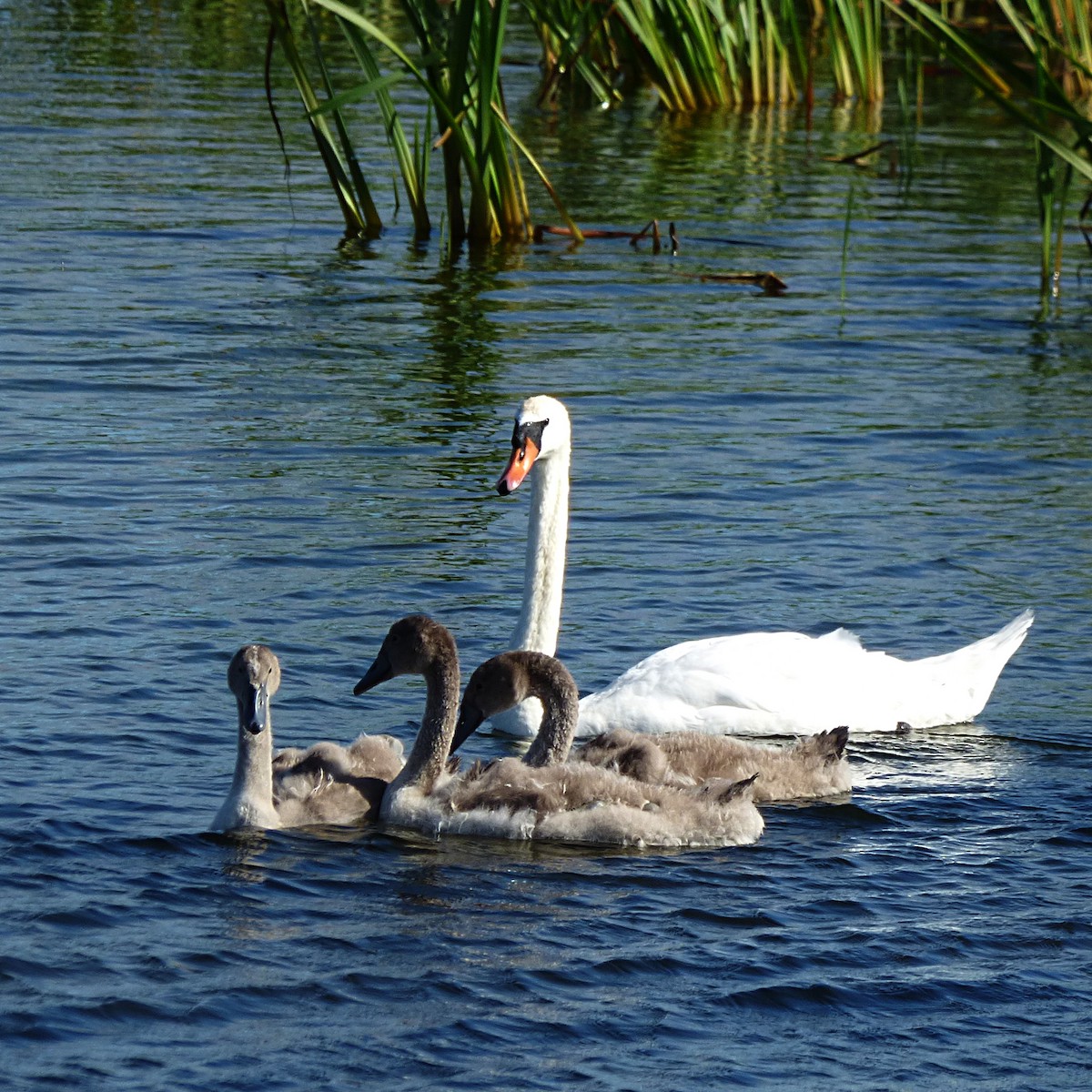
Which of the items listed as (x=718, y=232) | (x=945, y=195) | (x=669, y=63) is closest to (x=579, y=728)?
(x=718, y=232)

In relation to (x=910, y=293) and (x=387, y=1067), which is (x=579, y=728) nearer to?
(x=387, y=1067)

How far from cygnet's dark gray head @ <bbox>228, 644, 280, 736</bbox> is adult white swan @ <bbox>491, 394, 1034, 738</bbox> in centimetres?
149

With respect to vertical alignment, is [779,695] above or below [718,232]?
below

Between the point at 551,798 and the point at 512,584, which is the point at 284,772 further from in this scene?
the point at 512,584

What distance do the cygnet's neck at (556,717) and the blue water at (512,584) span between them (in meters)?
0.48

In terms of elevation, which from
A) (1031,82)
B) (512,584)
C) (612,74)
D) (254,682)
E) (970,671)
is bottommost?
(970,671)

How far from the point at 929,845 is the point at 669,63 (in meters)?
17.9

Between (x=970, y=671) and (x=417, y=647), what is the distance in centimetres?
263

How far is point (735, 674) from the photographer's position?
8781 millimetres

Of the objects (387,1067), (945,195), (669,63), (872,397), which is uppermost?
(669,63)

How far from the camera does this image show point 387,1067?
576cm

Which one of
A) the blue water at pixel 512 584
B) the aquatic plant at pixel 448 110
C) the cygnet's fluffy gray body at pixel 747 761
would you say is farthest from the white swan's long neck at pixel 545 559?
the aquatic plant at pixel 448 110

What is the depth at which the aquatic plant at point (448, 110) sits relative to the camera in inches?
549

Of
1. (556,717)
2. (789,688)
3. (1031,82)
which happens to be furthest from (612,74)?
(556,717)
